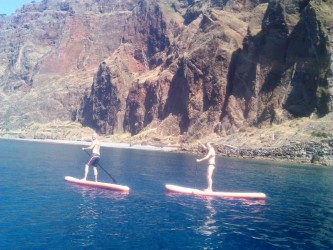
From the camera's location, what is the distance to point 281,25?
462 ft

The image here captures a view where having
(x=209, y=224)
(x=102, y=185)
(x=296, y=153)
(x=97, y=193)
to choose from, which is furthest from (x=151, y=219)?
(x=296, y=153)

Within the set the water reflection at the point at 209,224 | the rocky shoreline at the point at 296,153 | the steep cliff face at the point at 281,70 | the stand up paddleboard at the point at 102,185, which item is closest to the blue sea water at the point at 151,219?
the water reflection at the point at 209,224

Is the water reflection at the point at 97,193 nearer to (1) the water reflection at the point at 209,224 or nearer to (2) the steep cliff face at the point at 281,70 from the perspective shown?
(1) the water reflection at the point at 209,224

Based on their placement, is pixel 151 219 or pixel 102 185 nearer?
pixel 151 219

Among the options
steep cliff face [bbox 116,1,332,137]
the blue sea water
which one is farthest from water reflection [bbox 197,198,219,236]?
steep cliff face [bbox 116,1,332,137]

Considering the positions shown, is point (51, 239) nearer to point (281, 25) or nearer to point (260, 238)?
point (260, 238)

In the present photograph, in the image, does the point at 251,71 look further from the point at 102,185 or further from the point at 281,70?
the point at 102,185

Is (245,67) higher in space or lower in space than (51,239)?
higher

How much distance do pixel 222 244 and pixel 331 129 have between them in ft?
270

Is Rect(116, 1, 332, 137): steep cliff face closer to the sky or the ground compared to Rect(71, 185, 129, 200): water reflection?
closer to the sky

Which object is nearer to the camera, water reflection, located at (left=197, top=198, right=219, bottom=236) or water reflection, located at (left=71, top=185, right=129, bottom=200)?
water reflection, located at (left=197, top=198, right=219, bottom=236)

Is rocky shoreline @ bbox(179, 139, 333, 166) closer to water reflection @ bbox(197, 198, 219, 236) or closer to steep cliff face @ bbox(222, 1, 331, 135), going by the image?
steep cliff face @ bbox(222, 1, 331, 135)

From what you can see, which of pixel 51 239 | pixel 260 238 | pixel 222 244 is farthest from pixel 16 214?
pixel 260 238

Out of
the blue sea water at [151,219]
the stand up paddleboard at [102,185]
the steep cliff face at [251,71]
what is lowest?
the blue sea water at [151,219]
